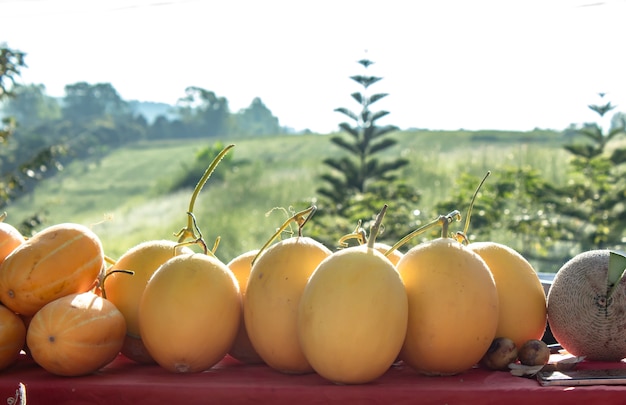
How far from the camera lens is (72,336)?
1747mm

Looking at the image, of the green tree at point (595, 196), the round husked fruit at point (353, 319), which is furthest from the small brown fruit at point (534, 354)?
the green tree at point (595, 196)

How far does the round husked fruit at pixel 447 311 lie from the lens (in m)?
1.69

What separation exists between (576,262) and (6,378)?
56.3 inches

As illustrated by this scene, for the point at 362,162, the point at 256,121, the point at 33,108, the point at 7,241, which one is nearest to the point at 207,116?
the point at 256,121

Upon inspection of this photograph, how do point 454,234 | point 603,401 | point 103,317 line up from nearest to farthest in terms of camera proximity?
point 603,401 → point 103,317 → point 454,234

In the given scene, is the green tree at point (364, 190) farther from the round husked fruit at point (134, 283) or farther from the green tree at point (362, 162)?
the round husked fruit at point (134, 283)

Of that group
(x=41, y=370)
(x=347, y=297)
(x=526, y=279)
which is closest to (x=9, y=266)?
(x=41, y=370)

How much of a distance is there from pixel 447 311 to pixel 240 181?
60.5 ft

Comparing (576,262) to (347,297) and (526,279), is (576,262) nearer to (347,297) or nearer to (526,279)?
(526,279)

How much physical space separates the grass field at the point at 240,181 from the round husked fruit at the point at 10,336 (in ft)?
19.9

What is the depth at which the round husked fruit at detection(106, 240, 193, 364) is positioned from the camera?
1945mm

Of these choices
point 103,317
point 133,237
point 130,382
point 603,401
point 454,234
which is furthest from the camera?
point 133,237

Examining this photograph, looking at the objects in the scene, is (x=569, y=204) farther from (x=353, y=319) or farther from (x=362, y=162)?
(x=353, y=319)

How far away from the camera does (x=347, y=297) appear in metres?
1.61
